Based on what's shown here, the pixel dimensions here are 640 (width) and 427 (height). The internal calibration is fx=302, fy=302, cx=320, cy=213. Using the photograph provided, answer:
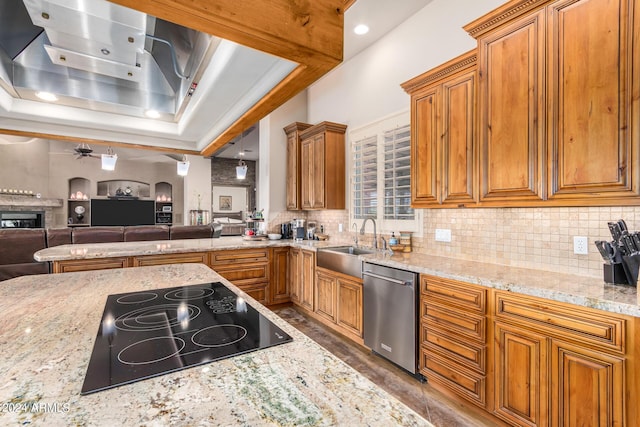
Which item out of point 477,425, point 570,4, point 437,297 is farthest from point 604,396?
point 570,4

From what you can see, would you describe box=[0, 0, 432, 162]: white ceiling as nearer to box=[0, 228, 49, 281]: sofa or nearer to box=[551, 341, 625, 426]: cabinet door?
box=[0, 228, 49, 281]: sofa

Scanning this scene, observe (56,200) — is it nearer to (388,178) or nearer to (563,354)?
(388,178)

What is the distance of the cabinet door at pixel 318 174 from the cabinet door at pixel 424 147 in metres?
1.58

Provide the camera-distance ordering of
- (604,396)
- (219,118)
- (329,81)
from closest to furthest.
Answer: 1. (604,396)
2. (219,118)
3. (329,81)

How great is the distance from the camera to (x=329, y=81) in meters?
4.67

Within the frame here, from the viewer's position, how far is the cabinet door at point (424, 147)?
2.58 metres

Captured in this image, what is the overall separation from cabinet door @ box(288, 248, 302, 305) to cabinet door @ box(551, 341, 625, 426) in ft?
9.52

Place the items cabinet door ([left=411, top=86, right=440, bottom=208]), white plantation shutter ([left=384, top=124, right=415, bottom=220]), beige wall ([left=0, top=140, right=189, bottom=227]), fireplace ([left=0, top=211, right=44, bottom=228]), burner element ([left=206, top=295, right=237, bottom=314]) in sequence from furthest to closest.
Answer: beige wall ([left=0, top=140, right=189, bottom=227]) < fireplace ([left=0, top=211, right=44, bottom=228]) < white plantation shutter ([left=384, top=124, right=415, bottom=220]) < cabinet door ([left=411, top=86, right=440, bottom=208]) < burner element ([left=206, top=295, right=237, bottom=314])

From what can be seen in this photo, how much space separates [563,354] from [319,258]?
242cm

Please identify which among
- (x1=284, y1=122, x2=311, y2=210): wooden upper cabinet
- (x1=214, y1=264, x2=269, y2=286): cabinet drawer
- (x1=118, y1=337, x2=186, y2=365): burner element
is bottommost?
(x1=214, y1=264, x2=269, y2=286): cabinet drawer

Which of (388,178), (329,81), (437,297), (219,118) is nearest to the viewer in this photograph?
(437,297)

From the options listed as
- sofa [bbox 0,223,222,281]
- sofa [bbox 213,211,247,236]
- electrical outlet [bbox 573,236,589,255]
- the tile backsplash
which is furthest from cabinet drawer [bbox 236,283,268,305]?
sofa [bbox 213,211,247,236]

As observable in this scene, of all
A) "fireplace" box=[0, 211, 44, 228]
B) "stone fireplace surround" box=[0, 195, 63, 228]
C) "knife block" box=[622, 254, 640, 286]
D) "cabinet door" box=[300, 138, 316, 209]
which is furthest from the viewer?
"fireplace" box=[0, 211, 44, 228]

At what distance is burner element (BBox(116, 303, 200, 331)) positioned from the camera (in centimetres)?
107
